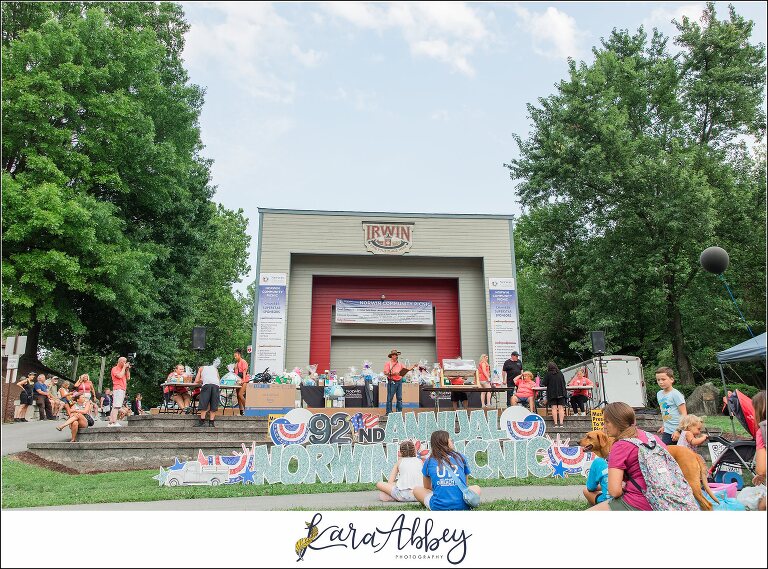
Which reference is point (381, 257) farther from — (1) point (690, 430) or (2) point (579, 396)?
(1) point (690, 430)

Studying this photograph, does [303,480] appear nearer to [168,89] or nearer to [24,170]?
Result: [24,170]

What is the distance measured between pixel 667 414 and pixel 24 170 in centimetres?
922

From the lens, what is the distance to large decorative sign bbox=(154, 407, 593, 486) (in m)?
8.05

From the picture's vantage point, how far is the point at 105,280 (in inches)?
555

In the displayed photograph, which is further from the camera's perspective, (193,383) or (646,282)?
(646,282)

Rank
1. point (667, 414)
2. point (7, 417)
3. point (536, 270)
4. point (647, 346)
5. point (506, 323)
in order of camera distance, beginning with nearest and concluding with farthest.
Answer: point (7, 417) < point (667, 414) < point (506, 323) < point (647, 346) < point (536, 270)

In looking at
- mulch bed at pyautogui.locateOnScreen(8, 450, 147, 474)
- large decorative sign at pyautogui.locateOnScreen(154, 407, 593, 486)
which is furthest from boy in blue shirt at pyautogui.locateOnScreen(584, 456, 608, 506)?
mulch bed at pyautogui.locateOnScreen(8, 450, 147, 474)

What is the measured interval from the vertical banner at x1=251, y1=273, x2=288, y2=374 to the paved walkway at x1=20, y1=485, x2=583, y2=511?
1030 centimetres

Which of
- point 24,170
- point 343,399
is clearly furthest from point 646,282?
point 24,170

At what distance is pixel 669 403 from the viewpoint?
7590mm

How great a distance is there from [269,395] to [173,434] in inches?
121

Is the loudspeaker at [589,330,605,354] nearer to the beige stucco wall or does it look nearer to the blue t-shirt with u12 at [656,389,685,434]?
the beige stucco wall

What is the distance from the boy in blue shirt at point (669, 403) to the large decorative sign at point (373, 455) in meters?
1.42

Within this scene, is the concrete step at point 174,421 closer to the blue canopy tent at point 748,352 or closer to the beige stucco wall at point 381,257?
the beige stucco wall at point 381,257
